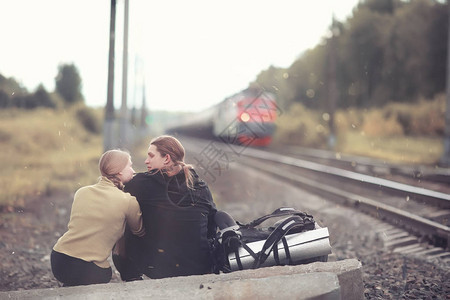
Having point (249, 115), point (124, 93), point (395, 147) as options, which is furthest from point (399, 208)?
point (395, 147)

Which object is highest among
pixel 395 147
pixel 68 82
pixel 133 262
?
pixel 68 82

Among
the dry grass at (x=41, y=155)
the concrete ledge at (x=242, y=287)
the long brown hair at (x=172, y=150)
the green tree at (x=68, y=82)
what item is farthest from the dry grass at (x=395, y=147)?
the green tree at (x=68, y=82)

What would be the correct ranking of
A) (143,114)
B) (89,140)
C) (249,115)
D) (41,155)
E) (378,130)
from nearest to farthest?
(249,115) < (41,155) < (378,130) < (89,140) < (143,114)

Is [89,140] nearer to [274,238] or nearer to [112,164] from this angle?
[112,164]

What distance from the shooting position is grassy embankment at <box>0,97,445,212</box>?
1255 cm

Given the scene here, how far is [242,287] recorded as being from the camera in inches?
109

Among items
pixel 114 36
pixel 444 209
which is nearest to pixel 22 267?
pixel 444 209

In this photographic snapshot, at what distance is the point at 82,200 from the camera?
310 centimetres

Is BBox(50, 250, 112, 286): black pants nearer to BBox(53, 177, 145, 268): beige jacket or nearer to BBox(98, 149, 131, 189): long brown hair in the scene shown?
BBox(53, 177, 145, 268): beige jacket

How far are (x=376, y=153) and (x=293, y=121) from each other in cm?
1150

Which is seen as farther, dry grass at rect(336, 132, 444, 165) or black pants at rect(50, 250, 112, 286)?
dry grass at rect(336, 132, 444, 165)

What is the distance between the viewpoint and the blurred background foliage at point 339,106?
1664cm

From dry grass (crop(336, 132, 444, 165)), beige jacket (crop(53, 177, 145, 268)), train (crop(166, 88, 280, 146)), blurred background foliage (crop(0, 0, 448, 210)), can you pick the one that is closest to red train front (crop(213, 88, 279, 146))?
train (crop(166, 88, 280, 146))

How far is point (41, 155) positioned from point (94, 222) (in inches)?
718
